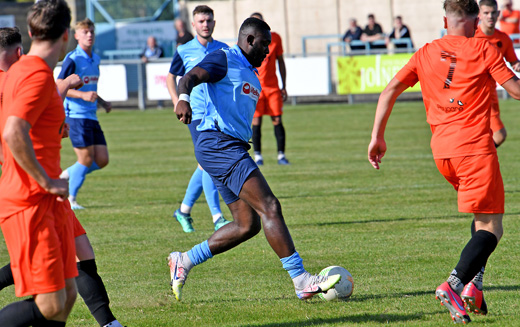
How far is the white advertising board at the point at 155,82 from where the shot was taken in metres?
25.3

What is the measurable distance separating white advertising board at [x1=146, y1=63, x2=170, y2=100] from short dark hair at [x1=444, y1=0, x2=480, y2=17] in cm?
2062

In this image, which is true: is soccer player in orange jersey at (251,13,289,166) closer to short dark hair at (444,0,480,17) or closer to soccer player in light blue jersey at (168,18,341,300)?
soccer player in light blue jersey at (168,18,341,300)

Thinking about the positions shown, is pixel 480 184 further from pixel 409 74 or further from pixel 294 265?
pixel 294 265

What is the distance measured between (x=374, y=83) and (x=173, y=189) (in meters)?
13.3

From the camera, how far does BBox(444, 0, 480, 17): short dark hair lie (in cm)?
504

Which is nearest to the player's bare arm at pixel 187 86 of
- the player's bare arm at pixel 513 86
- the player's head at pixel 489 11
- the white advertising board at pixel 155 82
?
the player's bare arm at pixel 513 86

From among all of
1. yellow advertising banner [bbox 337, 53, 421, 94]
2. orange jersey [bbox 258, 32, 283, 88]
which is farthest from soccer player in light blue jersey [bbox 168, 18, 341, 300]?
yellow advertising banner [bbox 337, 53, 421, 94]

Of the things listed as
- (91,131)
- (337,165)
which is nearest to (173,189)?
(91,131)

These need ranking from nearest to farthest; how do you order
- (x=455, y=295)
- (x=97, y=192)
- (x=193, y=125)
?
(x=455, y=295) → (x=193, y=125) → (x=97, y=192)

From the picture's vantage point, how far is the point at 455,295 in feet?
16.2

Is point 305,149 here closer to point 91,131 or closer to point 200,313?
point 91,131

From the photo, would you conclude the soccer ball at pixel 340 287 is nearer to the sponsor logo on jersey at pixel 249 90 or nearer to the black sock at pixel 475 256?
the black sock at pixel 475 256

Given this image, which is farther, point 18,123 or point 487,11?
point 487,11

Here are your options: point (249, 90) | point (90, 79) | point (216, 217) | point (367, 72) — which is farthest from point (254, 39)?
point (367, 72)
